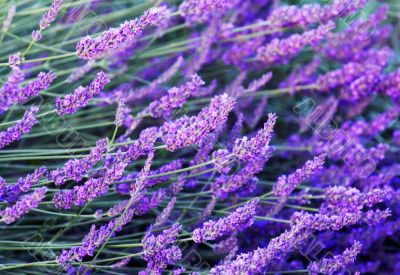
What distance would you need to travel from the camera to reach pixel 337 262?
3.69 feet

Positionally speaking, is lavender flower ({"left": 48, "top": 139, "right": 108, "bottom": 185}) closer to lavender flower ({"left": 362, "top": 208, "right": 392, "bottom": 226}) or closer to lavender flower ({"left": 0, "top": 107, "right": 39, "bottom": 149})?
lavender flower ({"left": 0, "top": 107, "right": 39, "bottom": 149})

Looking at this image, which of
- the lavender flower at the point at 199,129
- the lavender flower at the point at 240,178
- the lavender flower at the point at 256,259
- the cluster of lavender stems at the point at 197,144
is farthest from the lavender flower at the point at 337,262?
the lavender flower at the point at 199,129

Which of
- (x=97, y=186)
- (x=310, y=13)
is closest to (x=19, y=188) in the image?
(x=97, y=186)

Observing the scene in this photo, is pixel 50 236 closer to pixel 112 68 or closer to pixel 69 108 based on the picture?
pixel 69 108

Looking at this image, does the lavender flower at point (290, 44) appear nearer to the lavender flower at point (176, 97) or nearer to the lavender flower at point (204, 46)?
the lavender flower at point (204, 46)

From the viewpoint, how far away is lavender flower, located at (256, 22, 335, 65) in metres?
1.50

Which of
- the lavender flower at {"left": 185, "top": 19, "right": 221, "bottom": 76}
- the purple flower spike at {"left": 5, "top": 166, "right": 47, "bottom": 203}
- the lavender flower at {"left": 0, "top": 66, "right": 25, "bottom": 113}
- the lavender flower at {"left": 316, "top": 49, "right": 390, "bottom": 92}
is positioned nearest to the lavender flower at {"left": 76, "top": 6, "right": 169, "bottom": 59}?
the lavender flower at {"left": 0, "top": 66, "right": 25, "bottom": 113}

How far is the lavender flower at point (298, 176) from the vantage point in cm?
116

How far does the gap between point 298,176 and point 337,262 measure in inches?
7.6

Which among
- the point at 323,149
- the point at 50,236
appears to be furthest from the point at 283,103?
the point at 50,236

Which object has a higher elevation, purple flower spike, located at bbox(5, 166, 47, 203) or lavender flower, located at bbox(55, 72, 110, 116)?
lavender flower, located at bbox(55, 72, 110, 116)

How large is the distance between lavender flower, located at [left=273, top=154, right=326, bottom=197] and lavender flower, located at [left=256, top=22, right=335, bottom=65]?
0.43m

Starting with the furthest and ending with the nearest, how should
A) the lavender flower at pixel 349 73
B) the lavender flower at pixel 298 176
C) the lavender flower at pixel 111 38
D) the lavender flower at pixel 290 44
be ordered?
1. the lavender flower at pixel 349 73
2. the lavender flower at pixel 290 44
3. the lavender flower at pixel 298 176
4. the lavender flower at pixel 111 38

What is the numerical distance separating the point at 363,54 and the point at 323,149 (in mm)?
388
